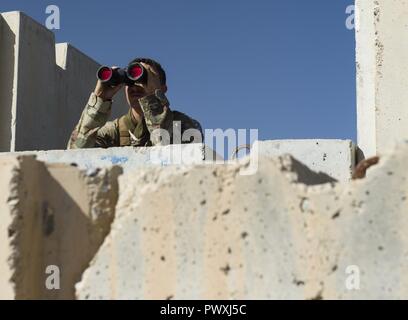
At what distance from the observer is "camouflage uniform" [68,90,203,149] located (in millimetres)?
5227

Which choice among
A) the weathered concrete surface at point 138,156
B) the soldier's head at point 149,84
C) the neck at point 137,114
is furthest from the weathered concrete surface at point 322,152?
the neck at point 137,114

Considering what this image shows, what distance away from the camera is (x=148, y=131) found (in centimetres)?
552

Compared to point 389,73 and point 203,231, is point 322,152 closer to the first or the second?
point 389,73

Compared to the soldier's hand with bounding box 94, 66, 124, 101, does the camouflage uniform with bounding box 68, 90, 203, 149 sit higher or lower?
lower

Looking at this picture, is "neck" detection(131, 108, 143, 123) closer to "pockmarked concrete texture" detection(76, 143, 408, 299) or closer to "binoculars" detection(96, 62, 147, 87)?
"binoculars" detection(96, 62, 147, 87)

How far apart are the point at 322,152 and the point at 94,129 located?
82.4 inches

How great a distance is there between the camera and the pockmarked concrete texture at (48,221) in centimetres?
229

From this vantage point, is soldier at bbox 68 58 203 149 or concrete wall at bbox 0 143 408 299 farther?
soldier at bbox 68 58 203 149

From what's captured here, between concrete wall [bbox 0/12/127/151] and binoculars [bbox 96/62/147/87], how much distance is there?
1.32 m

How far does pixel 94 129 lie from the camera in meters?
5.56

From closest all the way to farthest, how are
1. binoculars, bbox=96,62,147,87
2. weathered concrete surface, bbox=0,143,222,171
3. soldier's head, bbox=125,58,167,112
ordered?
1. weathered concrete surface, bbox=0,143,222,171
2. binoculars, bbox=96,62,147,87
3. soldier's head, bbox=125,58,167,112

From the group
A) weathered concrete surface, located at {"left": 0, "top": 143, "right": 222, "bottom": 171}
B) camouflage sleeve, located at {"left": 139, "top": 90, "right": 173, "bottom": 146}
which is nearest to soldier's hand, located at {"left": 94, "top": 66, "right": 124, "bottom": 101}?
camouflage sleeve, located at {"left": 139, "top": 90, "right": 173, "bottom": 146}

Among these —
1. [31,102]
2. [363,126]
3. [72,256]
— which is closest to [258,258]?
[72,256]

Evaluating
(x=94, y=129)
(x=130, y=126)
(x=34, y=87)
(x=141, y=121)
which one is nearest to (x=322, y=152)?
(x=141, y=121)
